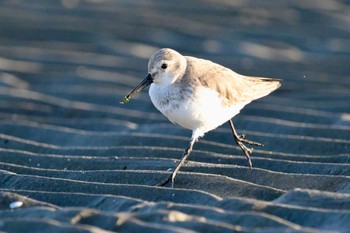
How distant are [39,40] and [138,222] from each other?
7.45m

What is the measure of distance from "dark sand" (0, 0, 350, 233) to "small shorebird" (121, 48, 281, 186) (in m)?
0.36

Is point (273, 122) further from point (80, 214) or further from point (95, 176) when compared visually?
point (80, 214)

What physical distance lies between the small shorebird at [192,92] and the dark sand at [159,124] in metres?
0.36

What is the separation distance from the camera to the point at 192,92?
6426 millimetres

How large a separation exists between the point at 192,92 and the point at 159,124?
6.64ft

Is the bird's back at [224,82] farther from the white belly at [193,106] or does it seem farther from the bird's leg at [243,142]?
the bird's leg at [243,142]

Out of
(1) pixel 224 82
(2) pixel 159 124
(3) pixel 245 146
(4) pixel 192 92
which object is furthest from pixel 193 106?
(2) pixel 159 124

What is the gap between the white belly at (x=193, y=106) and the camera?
252 inches

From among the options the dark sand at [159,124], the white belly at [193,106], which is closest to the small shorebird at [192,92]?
the white belly at [193,106]

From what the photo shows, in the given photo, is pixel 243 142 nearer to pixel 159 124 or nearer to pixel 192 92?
pixel 192 92

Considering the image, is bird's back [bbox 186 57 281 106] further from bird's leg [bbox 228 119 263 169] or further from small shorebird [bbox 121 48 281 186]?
bird's leg [bbox 228 119 263 169]

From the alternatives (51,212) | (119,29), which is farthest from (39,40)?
(51,212)

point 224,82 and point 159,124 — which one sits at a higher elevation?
point 159,124

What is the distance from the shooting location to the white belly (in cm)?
641
